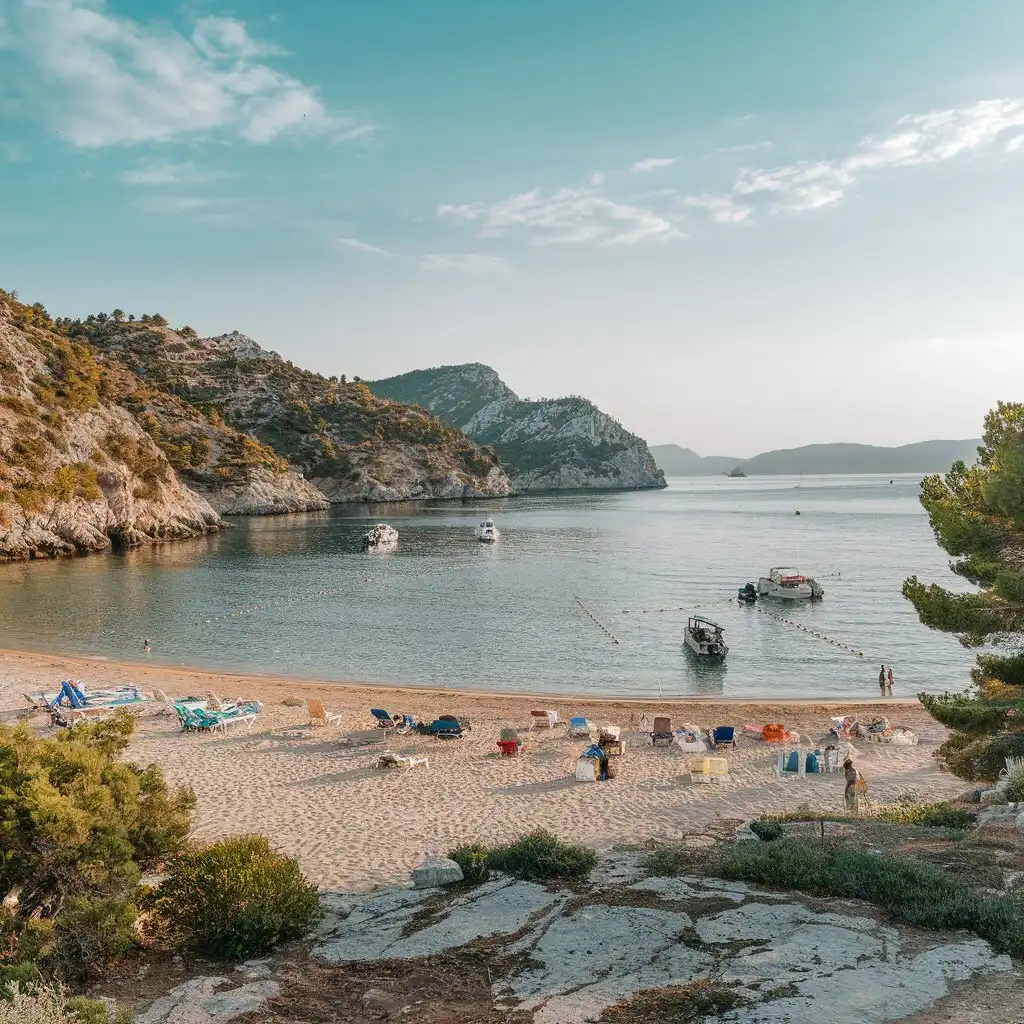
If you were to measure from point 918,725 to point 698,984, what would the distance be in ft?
69.7

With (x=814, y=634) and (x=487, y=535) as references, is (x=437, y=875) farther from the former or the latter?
(x=487, y=535)

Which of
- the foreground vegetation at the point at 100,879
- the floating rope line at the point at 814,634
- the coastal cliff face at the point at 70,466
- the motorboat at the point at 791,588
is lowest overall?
the floating rope line at the point at 814,634

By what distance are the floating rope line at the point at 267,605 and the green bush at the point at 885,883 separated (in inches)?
1486

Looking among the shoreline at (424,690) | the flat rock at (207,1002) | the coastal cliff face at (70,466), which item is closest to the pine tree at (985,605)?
the flat rock at (207,1002)

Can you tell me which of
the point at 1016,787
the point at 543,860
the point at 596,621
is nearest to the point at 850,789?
the point at 1016,787

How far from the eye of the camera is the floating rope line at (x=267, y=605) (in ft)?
142

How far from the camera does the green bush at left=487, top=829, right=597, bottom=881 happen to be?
10.4 metres

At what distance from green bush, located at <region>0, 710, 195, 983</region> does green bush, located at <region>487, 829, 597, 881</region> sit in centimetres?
481

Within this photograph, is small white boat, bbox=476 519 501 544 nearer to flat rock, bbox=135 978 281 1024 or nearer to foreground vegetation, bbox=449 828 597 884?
foreground vegetation, bbox=449 828 597 884

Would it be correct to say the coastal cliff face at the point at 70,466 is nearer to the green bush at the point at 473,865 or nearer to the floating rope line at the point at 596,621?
the floating rope line at the point at 596,621

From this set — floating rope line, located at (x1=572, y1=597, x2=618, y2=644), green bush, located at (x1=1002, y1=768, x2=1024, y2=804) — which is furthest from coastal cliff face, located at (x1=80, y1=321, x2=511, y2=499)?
green bush, located at (x1=1002, y1=768, x2=1024, y2=804)

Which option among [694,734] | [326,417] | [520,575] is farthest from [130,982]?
[326,417]

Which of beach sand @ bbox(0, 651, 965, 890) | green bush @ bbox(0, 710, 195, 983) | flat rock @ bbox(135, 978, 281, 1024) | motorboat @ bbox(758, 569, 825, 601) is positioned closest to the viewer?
flat rock @ bbox(135, 978, 281, 1024)

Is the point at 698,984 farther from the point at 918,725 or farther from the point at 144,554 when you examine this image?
the point at 144,554
